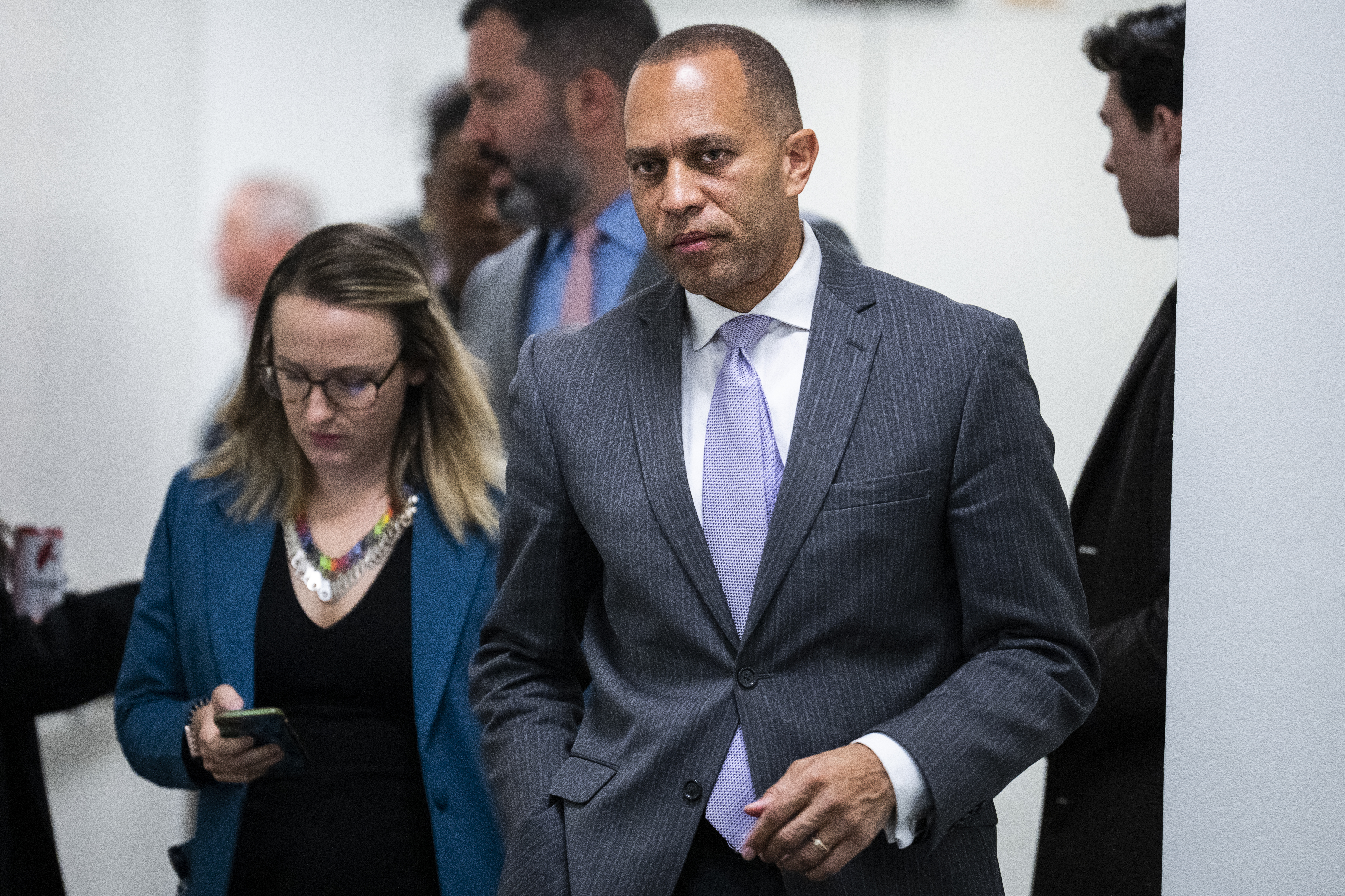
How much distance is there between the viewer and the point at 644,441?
164 centimetres

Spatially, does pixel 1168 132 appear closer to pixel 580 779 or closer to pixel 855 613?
pixel 855 613

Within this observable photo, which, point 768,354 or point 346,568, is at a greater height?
point 768,354

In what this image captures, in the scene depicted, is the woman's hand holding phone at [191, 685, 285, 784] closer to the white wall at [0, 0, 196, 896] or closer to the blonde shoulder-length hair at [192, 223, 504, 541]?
the blonde shoulder-length hair at [192, 223, 504, 541]

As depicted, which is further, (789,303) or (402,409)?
(402,409)

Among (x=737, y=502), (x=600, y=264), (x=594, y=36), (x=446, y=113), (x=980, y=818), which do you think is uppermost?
(x=594, y=36)

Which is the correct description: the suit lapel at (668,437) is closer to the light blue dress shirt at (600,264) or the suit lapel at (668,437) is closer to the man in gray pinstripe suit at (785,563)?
the man in gray pinstripe suit at (785,563)

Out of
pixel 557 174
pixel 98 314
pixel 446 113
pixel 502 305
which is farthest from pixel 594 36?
pixel 98 314

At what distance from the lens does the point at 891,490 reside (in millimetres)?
1513

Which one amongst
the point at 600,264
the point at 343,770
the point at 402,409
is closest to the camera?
the point at 343,770

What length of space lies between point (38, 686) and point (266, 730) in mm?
924

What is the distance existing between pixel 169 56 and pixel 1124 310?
2.68m

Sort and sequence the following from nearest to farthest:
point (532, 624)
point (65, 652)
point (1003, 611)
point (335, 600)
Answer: point (1003, 611)
point (532, 624)
point (335, 600)
point (65, 652)

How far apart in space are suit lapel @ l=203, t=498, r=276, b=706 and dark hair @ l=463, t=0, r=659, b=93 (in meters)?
1.59

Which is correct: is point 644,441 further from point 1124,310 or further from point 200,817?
point 1124,310
